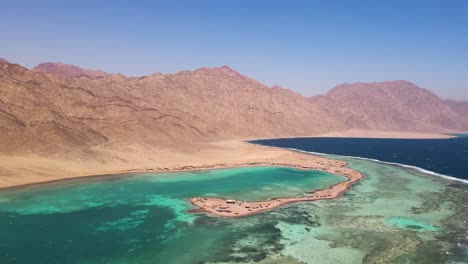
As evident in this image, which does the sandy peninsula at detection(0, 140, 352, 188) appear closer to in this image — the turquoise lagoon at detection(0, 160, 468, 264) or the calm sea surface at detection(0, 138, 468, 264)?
the turquoise lagoon at detection(0, 160, 468, 264)

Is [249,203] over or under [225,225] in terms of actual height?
over

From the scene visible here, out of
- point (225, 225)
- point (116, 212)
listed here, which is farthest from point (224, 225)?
point (116, 212)

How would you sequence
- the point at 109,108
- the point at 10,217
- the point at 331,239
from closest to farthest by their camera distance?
the point at 331,239
the point at 10,217
the point at 109,108

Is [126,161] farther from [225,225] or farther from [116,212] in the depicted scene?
[225,225]

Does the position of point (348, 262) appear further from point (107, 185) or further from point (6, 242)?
point (107, 185)

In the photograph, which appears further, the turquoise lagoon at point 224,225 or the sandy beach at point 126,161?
the sandy beach at point 126,161

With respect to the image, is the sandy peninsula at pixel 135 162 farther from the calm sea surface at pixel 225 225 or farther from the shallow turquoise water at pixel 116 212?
the calm sea surface at pixel 225 225

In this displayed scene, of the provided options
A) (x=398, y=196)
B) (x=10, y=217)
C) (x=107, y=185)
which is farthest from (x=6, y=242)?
(x=398, y=196)

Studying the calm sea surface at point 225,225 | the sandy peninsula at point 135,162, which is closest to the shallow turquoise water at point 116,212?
the calm sea surface at point 225,225
